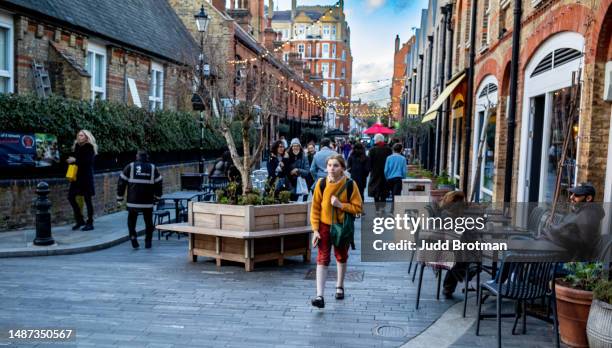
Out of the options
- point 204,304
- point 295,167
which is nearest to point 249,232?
point 204,304

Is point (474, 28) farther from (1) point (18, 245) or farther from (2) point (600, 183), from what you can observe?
(1) point (18, 245)

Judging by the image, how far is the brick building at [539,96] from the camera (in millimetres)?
7102

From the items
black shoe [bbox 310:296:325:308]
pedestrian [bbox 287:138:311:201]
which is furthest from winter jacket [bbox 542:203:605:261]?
pedestrian [bbox 287:138:311:201]

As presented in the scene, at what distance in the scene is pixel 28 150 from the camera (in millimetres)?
10680

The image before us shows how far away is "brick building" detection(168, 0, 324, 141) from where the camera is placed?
2697 centimetres

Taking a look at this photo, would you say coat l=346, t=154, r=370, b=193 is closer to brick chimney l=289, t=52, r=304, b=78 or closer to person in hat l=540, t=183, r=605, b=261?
person in hat l=540, t=183, r=605, b=261

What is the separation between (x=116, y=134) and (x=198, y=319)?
29.7 feet

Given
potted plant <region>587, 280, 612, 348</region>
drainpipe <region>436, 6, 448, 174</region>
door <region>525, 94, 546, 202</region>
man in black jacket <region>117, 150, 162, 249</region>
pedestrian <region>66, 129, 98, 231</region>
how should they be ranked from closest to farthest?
potted plant <region>587, 280, 612, 348</region>
man in black jacket <region>117, 150, 162, 249</region>
door <region>525, 94, 546, 202</region>
pedestrian <region>66, 129, 98, 231</region>
drainpipe <region>436, 6, 448, 174</region>

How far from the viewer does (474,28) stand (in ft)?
48.1

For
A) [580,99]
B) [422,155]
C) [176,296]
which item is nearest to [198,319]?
[176,296]

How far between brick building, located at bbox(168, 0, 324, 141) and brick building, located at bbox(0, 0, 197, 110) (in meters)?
2.34

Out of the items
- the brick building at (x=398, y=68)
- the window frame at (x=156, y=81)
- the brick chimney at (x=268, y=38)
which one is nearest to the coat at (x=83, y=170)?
the window frame at (x=156, y=81)

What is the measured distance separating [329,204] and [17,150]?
7.22 meters

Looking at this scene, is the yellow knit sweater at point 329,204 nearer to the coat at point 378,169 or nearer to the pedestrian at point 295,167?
the pedestrian at point 295,167
